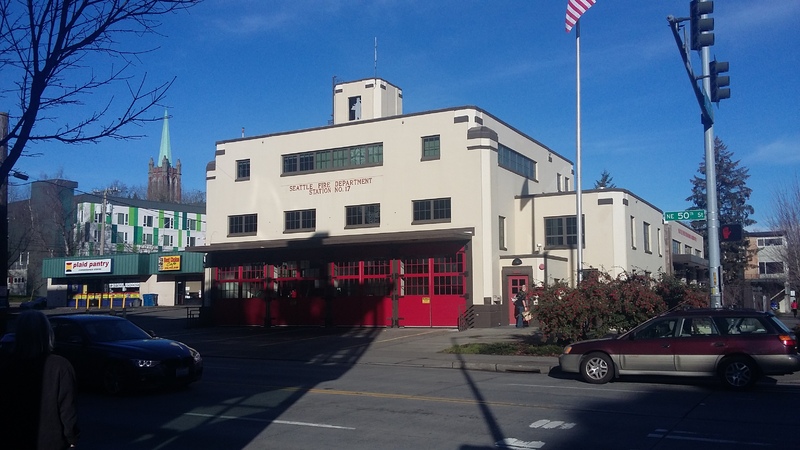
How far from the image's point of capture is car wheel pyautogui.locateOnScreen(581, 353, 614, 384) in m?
15.1

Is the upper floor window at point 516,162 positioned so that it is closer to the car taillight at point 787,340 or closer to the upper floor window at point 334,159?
the upper floor window at point 334,159

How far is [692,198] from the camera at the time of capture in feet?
223

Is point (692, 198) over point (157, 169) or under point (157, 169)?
under

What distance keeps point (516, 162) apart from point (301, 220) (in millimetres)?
11742

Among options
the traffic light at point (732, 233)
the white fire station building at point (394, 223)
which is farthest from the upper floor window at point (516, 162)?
the traffic light at point (732, 233)

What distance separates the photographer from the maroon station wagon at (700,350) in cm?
1386

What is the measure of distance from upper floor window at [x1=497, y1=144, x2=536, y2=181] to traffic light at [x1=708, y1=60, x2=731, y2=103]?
19.8m

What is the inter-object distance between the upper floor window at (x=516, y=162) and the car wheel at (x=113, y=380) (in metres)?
24.7

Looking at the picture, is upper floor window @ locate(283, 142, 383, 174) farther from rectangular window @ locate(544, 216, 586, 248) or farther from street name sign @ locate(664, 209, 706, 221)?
street name sign @ locate(664, 209, 706, 221)

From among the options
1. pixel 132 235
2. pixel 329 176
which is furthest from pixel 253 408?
pixel 132 235

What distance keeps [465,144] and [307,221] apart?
32.0 feet

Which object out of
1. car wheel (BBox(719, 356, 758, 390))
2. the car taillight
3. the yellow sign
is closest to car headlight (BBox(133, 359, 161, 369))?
car wheel (BBox(719, 356, 758, 390))

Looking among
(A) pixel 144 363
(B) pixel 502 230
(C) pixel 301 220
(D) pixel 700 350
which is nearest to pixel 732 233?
(D) pixel 700 350

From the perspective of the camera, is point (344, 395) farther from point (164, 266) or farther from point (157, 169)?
point (157, 169)
